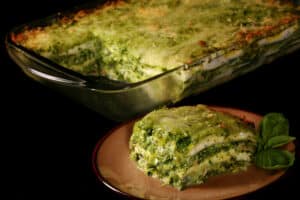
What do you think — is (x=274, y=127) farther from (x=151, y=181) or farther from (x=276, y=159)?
(x=151, y=181)

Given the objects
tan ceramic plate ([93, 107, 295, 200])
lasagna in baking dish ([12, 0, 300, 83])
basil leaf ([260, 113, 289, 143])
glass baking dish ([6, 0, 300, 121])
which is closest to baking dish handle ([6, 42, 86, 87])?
glass baking dish ([6, 0, 300, 121])

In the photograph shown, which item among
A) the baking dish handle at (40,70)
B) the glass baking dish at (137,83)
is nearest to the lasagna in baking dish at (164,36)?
the glass baking dish at (137,83)

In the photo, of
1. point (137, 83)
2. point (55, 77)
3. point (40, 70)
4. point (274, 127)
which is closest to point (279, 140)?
point (274, 127)

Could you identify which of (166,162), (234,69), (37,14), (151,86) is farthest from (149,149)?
(37,14)

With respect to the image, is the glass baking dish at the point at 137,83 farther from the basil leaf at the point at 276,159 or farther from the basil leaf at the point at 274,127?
the basil leaf at the point at 276,159

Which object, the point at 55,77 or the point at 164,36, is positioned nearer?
the point at 55,77
